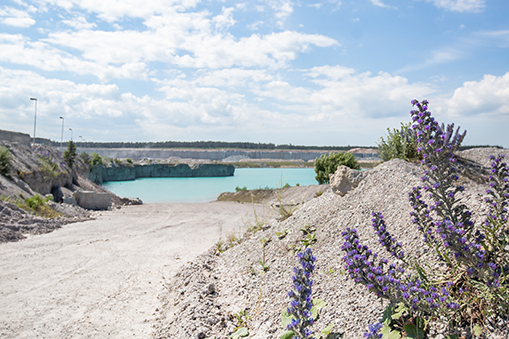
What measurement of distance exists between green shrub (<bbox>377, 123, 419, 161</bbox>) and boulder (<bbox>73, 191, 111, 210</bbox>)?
14323 mm

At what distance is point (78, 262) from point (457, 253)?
7.10 m

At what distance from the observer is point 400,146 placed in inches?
376

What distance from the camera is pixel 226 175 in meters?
81.3

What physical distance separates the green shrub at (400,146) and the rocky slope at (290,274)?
2103 millimetres

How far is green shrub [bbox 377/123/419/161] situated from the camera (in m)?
8.82

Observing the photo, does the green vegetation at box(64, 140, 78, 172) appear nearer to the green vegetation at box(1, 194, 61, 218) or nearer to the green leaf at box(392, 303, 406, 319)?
the green vegetation at box(1, 194, 61, 218)

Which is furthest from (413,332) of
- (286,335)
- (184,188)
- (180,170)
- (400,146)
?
(180,170)

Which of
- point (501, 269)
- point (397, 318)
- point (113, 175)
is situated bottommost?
point (113, 175)

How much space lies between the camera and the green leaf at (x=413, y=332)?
2611mm

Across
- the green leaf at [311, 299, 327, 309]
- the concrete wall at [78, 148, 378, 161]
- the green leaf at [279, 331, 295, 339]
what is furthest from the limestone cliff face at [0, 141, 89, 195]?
the concrete wall at [78, 148, 378, 161]

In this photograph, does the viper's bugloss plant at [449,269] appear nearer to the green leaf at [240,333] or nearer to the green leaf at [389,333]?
the green leaf at [389,333]

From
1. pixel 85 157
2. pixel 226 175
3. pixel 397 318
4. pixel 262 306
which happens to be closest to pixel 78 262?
pixel 262 306

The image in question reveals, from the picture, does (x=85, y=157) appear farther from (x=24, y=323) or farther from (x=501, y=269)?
(x=501, y=269)

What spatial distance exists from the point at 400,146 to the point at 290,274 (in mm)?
6571
